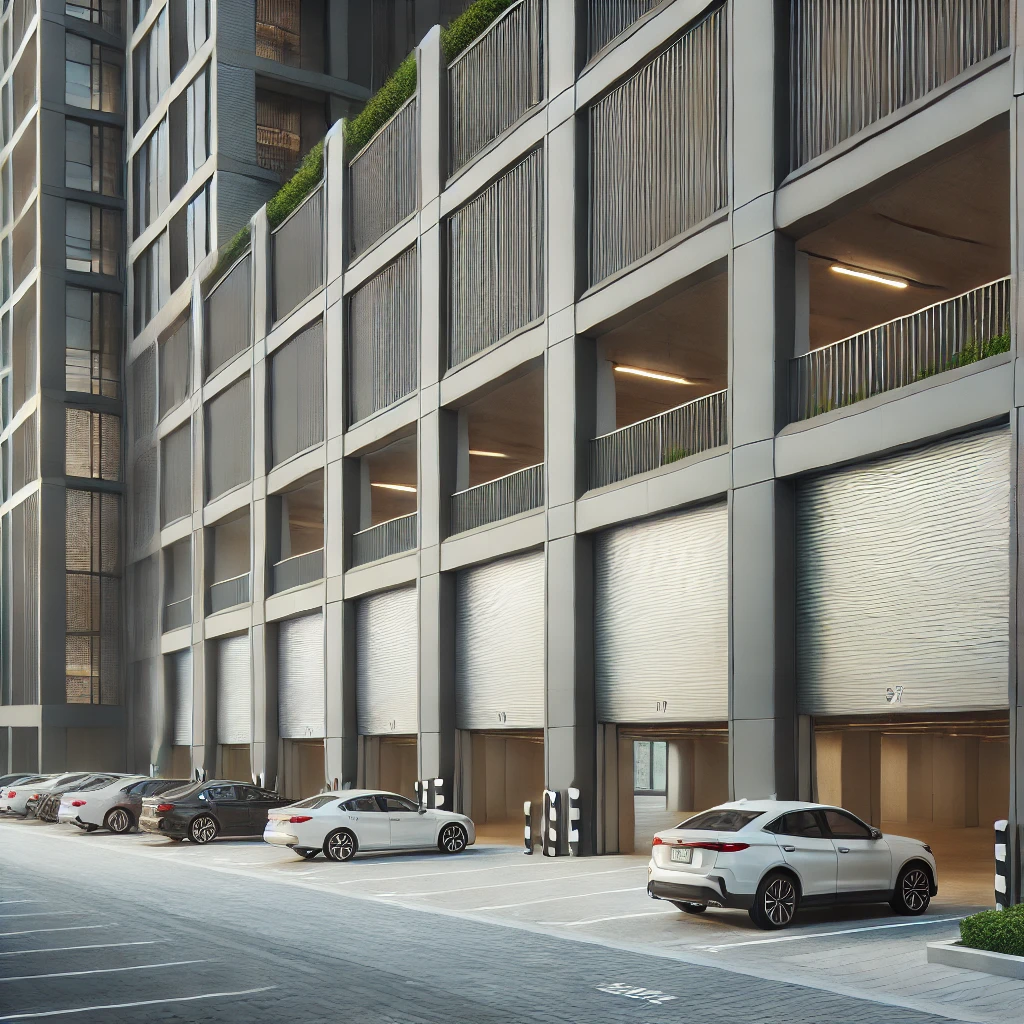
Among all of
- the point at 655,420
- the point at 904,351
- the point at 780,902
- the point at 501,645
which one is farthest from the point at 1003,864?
the point at 501,645

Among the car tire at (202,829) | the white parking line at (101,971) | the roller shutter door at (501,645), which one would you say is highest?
the roller shutter door at (501,645)

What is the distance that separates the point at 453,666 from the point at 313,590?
788 cm

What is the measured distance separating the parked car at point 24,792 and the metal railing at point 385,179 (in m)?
18.4

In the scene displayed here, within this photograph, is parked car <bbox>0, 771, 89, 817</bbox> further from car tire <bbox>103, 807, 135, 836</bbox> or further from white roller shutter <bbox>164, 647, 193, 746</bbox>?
car tire <bbox>103, 807, 135, 836</bbox>

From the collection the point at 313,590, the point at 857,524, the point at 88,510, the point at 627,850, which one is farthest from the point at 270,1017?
the point at 88,510

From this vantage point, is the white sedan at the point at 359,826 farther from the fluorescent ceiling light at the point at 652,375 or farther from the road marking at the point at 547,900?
the fluorescent ceiling light at the point at 652,375

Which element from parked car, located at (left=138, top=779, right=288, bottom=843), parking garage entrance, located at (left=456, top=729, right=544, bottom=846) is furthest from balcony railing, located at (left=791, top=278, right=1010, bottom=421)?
parked car, located at (left=138, top=779, right=288, bottom=843)

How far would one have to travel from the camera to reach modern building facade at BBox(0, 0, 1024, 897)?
724 inches

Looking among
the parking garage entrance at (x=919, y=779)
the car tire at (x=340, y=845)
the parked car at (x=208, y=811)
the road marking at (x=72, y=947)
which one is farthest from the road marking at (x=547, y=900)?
the parking garage entrance at (x=919, y=779)

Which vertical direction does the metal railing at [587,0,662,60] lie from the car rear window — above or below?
above

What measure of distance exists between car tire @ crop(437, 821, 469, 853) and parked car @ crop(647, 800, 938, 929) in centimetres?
1030

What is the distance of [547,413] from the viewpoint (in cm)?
2661

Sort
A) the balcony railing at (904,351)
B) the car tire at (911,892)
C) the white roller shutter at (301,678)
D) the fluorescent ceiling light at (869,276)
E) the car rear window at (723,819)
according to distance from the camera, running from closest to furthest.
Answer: the car rear window at (723,819) → the car tire at (911,892) → the balcony railing at (904,351) → the fluorescent ceiling light at (869,276) → the white roller shutter at (301,678)

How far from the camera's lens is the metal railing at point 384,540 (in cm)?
3288
